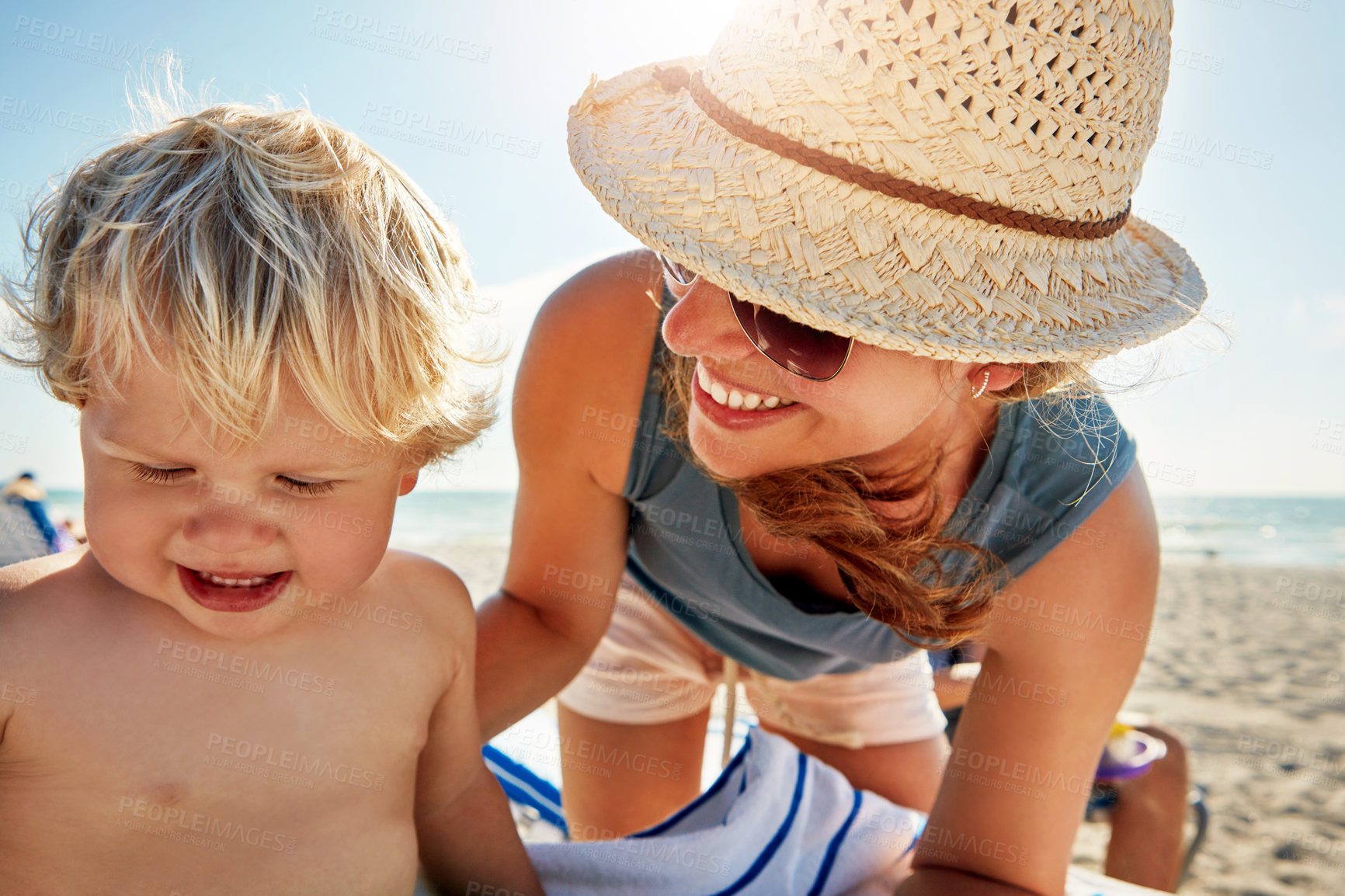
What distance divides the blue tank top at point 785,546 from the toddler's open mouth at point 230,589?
2.59 ft

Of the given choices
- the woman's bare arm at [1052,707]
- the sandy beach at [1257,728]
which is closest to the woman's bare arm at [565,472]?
the woman's bare arm at [1052,707]

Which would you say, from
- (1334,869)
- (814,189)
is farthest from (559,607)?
(1334,869)

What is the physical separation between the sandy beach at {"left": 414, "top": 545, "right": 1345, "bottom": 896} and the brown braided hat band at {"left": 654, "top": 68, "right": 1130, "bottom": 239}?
131 inches

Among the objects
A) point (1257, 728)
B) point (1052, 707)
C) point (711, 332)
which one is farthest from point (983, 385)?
point (1257, 728)

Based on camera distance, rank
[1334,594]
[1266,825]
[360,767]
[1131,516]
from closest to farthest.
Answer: [360,767]
[1131,516]
[1266,825]
[1334,594]

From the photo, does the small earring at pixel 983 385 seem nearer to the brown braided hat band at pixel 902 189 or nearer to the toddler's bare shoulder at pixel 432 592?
the brown braided hat band at pixel 902 189

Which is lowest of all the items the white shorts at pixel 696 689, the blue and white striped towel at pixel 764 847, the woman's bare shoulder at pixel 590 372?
the white shorts at pixel 696 689

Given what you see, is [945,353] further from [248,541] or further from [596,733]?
[596,733]

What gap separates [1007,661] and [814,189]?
1.09m

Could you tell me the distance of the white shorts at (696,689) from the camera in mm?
2477

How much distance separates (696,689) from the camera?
256 cm

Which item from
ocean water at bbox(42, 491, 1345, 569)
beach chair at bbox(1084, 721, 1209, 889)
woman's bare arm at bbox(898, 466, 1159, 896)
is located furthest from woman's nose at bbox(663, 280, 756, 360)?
ocean water at bbox(42, 491, 1345, 569)

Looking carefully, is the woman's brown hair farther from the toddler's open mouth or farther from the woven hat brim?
the toddler's open mouth

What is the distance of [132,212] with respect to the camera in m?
1.15
